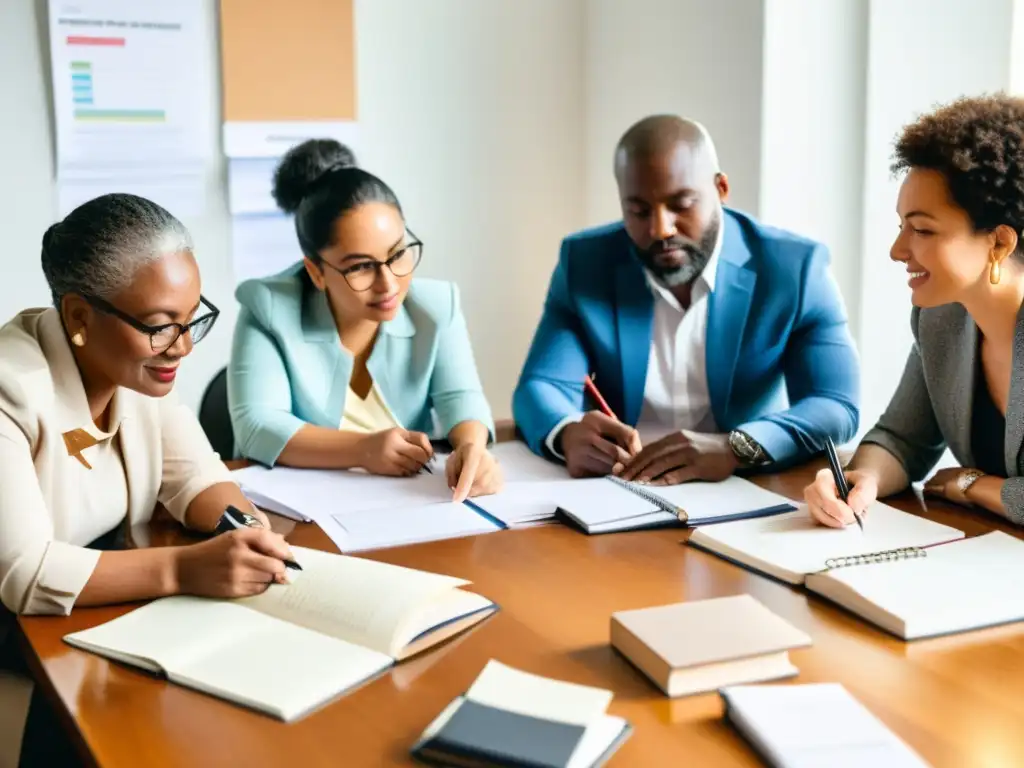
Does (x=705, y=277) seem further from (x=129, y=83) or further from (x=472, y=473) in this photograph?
(x=129, y=83)

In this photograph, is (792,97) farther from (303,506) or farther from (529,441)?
(303,506)

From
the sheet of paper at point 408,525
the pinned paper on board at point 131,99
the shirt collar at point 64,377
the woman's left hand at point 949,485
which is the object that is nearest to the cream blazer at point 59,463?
the shirt collar at point 64,377

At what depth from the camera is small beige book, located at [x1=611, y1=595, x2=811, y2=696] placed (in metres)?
1.04

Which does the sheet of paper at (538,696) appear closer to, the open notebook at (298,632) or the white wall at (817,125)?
the open notebook at (298,632)

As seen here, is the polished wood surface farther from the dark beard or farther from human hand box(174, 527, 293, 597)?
the dark beard

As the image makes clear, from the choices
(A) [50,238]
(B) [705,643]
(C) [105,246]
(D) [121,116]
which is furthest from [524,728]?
(D) [121,116]

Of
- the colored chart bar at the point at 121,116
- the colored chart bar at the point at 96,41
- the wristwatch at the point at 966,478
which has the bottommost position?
the wristwatch at the point at 966,478

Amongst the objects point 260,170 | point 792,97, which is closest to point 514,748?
point 792,97

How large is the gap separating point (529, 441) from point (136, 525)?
72cm

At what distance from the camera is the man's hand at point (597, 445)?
180 centimetres

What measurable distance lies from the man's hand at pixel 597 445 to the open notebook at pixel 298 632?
58 cm

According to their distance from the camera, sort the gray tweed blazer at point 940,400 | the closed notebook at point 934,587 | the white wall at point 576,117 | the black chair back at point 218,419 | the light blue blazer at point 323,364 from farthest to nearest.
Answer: the white wall at point 576,117
the black chair back at point 218,419
the light blue blazer at point 323,364
the gray tweed blazer at point 940,400
the closed notebook at point 934,587

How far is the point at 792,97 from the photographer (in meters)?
2.65

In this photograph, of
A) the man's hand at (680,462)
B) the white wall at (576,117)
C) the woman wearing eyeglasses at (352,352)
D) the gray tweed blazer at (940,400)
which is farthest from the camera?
the white wall at (576,117)
